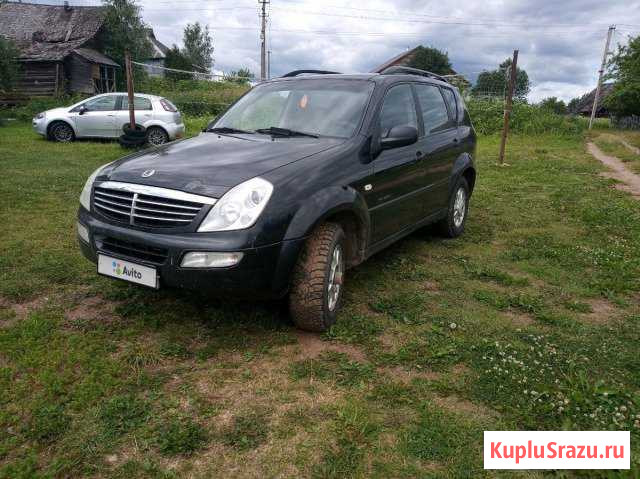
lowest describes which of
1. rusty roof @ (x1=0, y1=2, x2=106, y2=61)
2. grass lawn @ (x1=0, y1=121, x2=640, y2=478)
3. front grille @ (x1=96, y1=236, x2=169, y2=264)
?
grass lawn @ (x1=0, y1=121, x2=640, y2=478)

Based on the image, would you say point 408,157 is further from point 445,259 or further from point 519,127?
point 519,127

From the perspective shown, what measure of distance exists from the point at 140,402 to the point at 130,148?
10747 millimetres

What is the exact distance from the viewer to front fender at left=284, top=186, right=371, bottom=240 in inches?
119

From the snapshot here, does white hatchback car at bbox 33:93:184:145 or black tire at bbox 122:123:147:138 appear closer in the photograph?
black tire at bbox 122:123:147:138

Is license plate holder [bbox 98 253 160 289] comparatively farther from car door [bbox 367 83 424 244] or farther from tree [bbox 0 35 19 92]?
tree [bbox 0 35 19 92]

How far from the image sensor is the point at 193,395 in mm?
2658

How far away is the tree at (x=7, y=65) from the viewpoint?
20734 mm

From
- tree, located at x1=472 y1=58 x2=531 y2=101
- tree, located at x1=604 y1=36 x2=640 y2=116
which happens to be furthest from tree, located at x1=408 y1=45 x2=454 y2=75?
tree, located at x1=604 y1=36 x2=640 y2=116

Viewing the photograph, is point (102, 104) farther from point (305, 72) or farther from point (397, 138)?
point (397, 138)

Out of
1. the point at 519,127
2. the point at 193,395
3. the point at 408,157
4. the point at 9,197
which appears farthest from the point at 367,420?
the point at 519,127

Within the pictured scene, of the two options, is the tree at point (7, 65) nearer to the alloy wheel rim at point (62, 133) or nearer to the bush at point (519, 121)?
the alloy wheel rim at point (62, 133)

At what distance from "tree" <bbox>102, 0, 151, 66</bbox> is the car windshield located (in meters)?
28.4

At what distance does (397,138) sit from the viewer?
12.3ft

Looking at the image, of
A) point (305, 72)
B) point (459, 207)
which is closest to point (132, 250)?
point (305, 72)
